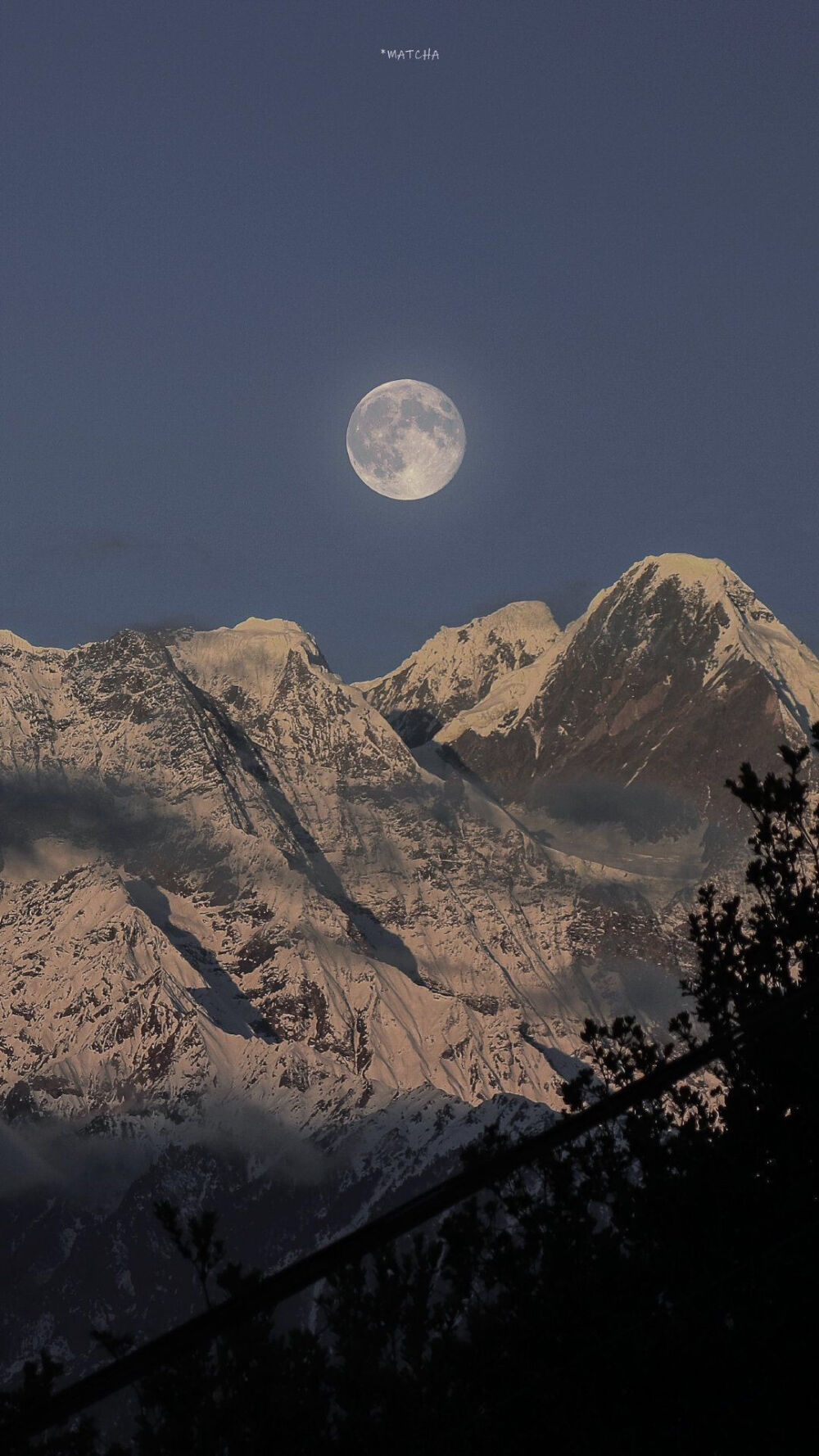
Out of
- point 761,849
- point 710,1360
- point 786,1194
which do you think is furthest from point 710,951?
point 710,1360

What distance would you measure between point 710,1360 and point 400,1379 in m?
24.6

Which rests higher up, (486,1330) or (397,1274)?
(397,1274)

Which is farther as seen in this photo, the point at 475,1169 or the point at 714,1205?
the point at 714,1205

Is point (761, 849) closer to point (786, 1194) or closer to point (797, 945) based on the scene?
point (797, 945)

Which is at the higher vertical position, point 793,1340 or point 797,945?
point 797,945

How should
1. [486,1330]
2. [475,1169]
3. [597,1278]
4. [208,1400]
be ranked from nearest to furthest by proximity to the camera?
1. [475,1169]
2. [597,1278]
3. [486,1330]
4. [208,1400]

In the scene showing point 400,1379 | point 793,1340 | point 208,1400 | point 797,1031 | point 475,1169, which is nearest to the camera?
point 475,1169

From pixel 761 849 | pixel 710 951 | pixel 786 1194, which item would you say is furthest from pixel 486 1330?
pixel 786 1194

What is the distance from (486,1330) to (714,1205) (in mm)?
13449

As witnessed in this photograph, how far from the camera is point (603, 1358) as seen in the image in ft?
62.3

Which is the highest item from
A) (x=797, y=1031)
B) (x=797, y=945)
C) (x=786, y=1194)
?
(x=797, y=945)

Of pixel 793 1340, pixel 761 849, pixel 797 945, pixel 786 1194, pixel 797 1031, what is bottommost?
pixel 793 1340

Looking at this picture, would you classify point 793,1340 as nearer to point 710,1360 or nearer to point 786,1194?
point 710,1360

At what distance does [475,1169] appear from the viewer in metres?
6.88
